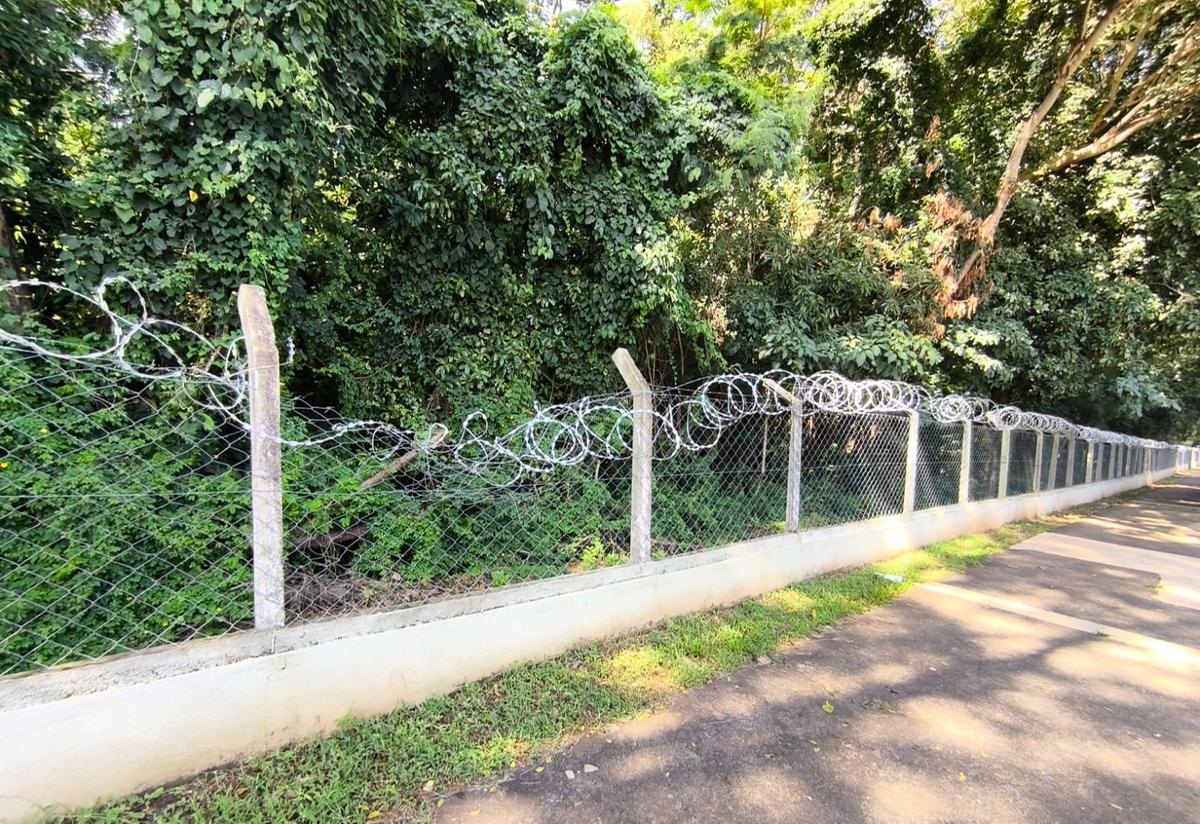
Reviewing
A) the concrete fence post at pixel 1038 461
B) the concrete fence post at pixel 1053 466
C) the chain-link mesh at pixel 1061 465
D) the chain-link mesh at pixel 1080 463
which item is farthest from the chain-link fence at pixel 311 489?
the chain-link mesh at pixel 1080 463

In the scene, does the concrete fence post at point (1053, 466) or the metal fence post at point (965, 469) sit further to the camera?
the concrete fence post at point (1053, 466)

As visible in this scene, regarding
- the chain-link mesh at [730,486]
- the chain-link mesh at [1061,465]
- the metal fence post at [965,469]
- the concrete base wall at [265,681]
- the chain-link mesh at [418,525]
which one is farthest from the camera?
the chain-link mesh at [1061,465]

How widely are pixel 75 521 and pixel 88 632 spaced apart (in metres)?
0.46

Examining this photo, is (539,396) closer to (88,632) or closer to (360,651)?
(360,651)

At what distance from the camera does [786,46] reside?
7016 mm

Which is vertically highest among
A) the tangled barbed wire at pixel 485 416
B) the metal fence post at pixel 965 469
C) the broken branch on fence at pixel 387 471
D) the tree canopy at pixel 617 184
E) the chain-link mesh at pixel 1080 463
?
the tree canopy at pixel 617 184

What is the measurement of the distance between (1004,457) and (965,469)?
4.75 feet

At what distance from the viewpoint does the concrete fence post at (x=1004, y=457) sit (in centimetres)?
760

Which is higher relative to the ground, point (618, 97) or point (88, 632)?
point (618, 97)

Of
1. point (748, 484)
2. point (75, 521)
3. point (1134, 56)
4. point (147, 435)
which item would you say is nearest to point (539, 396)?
point (748, 484)

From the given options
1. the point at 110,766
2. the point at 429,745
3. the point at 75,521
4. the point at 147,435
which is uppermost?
the point at 147,435

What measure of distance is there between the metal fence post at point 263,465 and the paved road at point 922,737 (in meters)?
1.09

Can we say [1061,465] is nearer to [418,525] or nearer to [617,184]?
[617,184]

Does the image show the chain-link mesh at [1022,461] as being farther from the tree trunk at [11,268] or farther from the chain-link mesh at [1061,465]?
the tree trunk at [11,268]
